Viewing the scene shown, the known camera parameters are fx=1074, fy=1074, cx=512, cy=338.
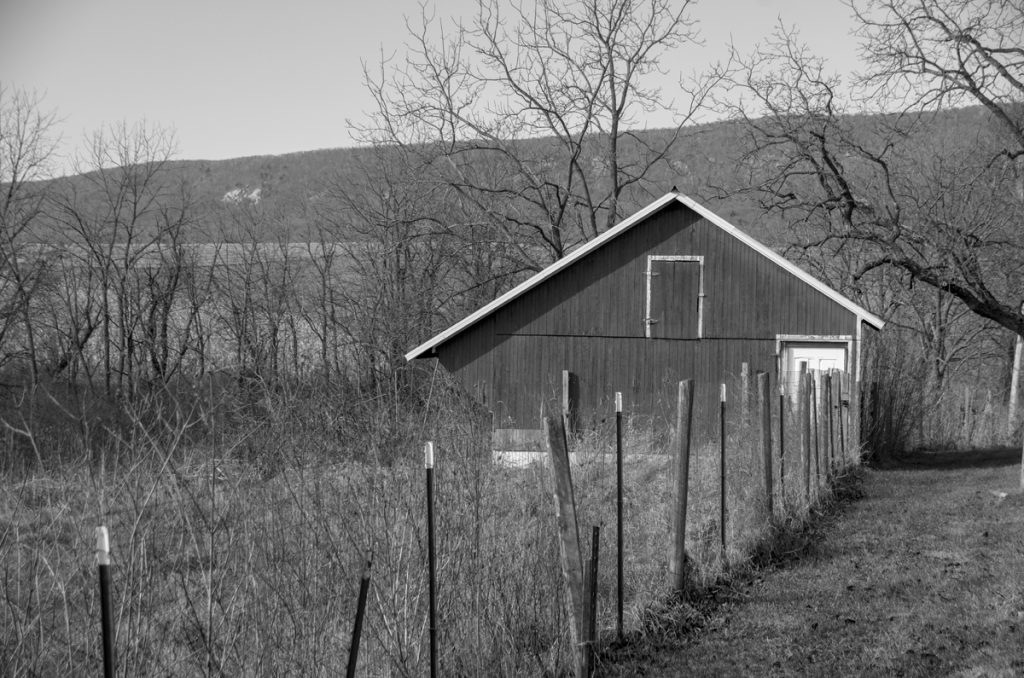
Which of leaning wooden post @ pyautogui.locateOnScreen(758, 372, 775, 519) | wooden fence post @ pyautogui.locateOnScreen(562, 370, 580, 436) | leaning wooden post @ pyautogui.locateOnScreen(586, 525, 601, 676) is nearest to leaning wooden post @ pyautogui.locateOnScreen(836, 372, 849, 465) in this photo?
wooden fence post @ pyautogui.locateOnScreen(562, 370, 580, 436)

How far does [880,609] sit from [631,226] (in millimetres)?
15116

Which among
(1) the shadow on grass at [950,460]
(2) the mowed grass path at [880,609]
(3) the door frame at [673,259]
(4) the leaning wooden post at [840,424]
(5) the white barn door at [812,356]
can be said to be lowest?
(1) the shadow on grass at [950,460]

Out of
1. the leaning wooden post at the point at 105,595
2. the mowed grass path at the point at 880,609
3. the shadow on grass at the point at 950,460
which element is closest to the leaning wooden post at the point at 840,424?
the shadow on grass at the point at 950,460

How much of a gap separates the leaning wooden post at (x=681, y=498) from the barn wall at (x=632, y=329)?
13.6m

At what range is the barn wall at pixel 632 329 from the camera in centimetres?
2239

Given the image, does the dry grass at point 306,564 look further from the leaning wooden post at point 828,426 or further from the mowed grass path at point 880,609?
the leaning wooden post at point 828,426

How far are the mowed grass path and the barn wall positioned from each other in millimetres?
9463

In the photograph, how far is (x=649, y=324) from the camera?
2305cm

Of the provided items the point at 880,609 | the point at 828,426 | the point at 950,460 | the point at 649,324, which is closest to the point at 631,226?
the point at 649,324

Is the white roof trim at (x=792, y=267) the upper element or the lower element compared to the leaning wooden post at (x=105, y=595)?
upper

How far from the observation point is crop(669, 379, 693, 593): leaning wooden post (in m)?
8.48

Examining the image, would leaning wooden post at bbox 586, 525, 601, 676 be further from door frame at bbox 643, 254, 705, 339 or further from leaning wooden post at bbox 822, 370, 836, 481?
door frame at bbox 643, 254, 705, 339

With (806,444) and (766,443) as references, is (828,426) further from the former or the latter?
(766,443)

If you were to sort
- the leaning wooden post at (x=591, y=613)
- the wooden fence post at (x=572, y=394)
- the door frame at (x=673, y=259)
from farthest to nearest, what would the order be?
the wooden fence post at (x=572, y=394)
the door frame at (x=673, y=259)
the leaning wooden post at (x=591, y=613)
